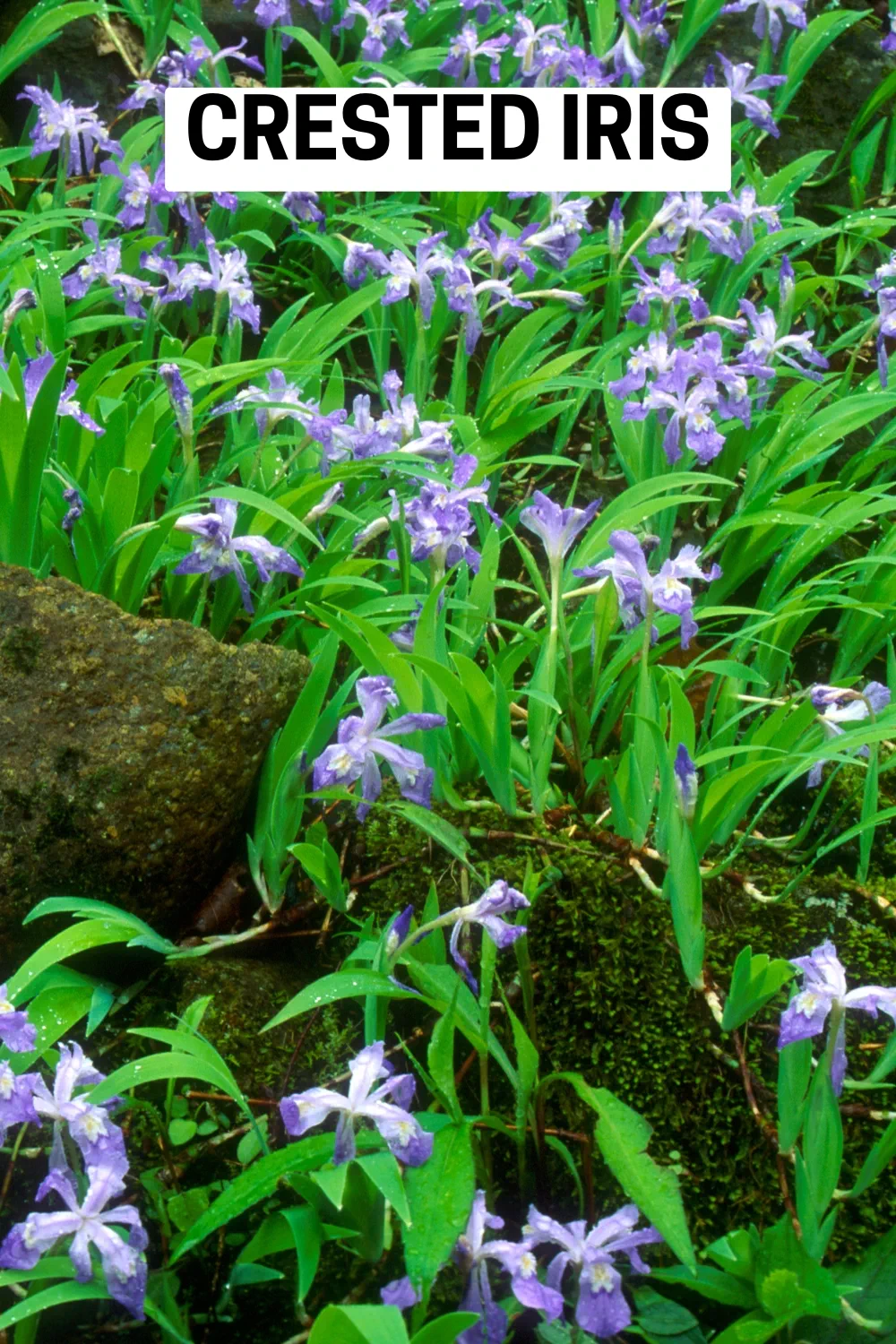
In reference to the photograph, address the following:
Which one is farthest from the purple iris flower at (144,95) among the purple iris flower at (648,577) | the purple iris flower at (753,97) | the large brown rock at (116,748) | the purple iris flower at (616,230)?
the purple iris flower at (648,577)

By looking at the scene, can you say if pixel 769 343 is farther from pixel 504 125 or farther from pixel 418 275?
pixel 504 125

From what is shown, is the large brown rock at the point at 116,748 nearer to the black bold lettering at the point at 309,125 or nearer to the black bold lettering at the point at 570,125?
the black bold lettering at the point at 309,125

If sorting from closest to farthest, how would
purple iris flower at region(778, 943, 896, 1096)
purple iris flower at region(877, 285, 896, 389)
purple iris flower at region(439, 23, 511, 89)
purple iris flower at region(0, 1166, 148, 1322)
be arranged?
1. purple iris flower at region(0, 1166, 148, 1322)
2. purple iris flower at region(778, 943, 896, 1096)
3. purple iris flower at region(877, 285, 896, 389)
4. purple iris flower at region(439, 23, 511, 89)

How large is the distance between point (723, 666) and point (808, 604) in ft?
0.96

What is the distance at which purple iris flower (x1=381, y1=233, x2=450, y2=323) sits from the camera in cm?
238

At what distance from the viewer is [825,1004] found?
126 centimetres

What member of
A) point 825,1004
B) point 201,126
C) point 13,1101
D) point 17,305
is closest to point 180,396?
point 17,305

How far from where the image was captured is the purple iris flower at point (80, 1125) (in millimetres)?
1193

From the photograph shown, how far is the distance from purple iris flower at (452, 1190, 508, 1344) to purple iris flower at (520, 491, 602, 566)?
3.21 feet

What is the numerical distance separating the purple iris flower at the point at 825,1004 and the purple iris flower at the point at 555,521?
77cm

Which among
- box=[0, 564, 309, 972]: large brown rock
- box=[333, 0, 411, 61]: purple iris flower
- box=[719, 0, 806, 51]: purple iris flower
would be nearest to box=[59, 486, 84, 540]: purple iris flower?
box=[0, 564, 309, 972]: large brown rock

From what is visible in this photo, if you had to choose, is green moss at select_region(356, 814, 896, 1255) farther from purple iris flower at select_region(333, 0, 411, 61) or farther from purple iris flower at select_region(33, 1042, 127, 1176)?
purple iris flower at select_region(333, 0, 411, 61)

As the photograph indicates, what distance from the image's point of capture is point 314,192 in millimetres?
2777

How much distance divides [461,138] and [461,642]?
1838mm
